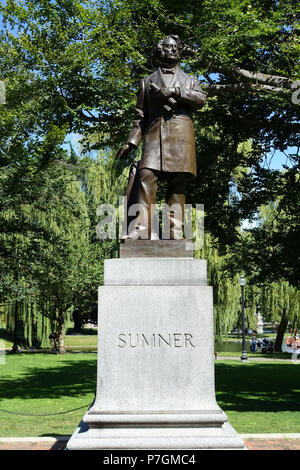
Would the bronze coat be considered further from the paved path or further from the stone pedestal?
the paved path

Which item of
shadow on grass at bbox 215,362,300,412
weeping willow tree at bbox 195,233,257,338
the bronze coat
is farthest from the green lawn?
the bronze coat

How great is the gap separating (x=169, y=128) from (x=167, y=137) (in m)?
0.13

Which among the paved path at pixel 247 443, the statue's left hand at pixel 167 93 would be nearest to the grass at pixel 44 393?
the paved path at pixel 247 443

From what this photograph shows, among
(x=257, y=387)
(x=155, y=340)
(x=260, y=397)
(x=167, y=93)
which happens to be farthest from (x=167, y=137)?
(x=257, y=387)

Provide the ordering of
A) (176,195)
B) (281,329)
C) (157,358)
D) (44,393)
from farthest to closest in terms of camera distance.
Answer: (281,329) < (44,393) < (176,195) < (157,358)

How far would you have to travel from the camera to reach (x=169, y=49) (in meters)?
6.52

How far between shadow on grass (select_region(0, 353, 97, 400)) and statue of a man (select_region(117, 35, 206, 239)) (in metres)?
9.98

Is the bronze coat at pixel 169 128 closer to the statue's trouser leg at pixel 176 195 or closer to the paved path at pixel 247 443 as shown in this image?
the statue's trouser leg at pixel 176 195

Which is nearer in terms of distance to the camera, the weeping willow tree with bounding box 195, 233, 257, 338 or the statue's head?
the statue's head

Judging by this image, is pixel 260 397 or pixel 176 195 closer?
pixel 176 195

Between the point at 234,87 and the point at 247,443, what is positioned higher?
the point at 234,87

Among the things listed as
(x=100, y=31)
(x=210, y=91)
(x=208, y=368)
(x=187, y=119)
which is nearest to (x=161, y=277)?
(x=208, y=368)

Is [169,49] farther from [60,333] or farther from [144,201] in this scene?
[60,333]

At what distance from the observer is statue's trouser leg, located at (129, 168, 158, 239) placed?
20.5 feet
